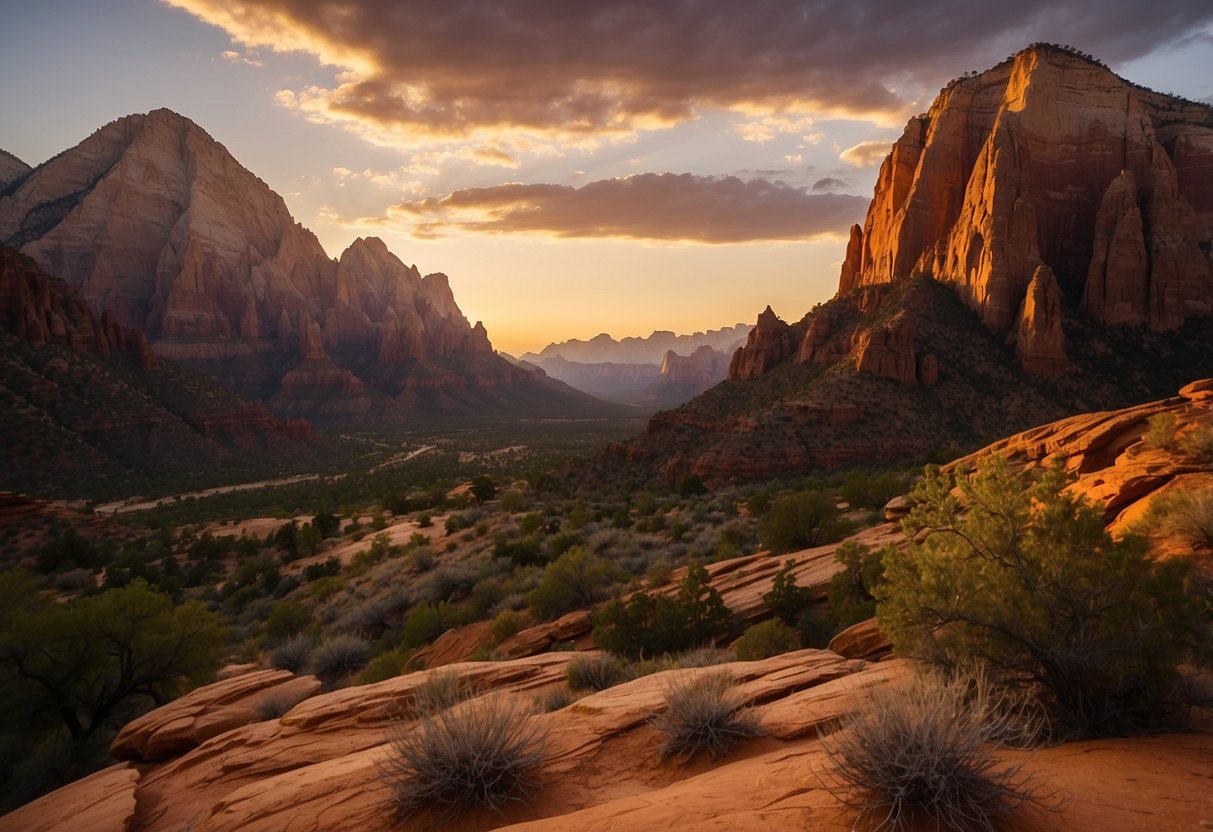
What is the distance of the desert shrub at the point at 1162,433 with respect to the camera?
11.0 meters

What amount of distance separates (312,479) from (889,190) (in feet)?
262

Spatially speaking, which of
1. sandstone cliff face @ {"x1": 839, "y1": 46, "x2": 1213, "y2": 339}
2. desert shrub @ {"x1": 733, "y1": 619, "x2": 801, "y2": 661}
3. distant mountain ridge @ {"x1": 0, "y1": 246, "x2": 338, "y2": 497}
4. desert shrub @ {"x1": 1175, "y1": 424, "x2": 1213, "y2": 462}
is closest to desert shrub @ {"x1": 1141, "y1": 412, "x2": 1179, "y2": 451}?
desert shrub @ {"x1": 1175, "y1": 424, "x2": 1213, "y2": 462}

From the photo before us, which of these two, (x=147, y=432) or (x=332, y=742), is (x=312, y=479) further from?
(x=332, y=742)

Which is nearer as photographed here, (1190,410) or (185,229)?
(1190,410)

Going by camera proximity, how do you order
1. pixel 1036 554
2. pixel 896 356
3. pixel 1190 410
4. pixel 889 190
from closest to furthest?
pixel 1036 554 → pixel 1190 410 → pixel 896 356 → pixel 889 190

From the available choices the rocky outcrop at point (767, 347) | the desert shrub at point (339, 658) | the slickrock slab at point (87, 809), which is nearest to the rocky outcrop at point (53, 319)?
the desert shrub at point (339, 658)

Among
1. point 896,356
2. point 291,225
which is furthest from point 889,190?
point 291,225

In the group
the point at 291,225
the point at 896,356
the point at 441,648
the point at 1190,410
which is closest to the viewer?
the point at 1190,410

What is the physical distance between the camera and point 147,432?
68.6 meters

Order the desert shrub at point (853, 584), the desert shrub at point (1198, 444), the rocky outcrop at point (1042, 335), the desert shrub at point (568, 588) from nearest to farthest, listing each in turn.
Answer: the desert shrub at point (1198, 444)
the desert shrub at point (853, 584)
the desert shrub at point (568, 588)
the rocky outcrop at point (1042, 335)

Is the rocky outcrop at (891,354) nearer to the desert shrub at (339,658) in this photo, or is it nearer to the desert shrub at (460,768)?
the desert shrub at (339,658)

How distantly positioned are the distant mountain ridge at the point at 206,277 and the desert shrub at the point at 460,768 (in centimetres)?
13934

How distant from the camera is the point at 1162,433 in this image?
36.3 feet

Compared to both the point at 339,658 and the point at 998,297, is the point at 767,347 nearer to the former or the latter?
the point at 998,297
